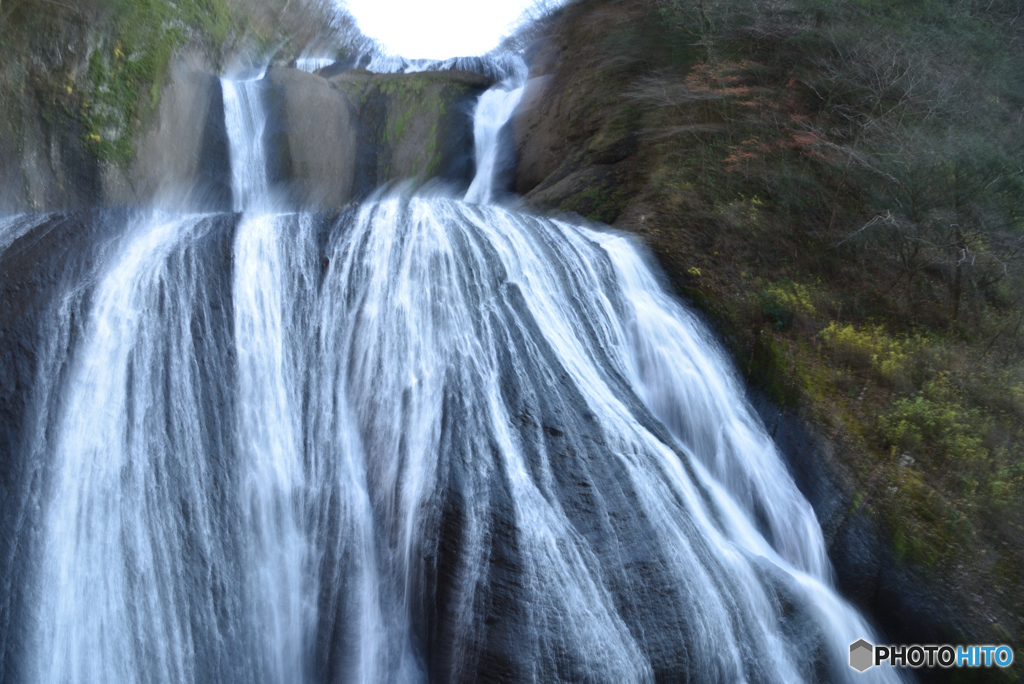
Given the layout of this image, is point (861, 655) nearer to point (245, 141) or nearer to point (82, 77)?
point (82, 77)

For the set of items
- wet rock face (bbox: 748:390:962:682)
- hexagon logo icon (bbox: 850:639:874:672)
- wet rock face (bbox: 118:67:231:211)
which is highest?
wet rock face (bbox: 118:67:231:211)

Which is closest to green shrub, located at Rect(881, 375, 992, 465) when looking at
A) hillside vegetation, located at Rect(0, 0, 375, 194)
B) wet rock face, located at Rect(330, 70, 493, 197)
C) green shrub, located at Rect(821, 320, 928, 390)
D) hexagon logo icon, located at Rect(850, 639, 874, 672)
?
green shrub, located at Rect(821, 320, 928, 390)

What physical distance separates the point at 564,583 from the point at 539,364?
2147mm

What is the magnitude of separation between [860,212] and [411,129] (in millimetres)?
9432

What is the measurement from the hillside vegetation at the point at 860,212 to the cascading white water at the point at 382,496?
1.25m

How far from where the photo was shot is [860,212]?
30.9 feet

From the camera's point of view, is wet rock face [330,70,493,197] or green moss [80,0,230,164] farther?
wet rock face [330,70,493,197]

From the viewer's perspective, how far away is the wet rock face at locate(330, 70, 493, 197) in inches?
534

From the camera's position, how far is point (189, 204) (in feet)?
34.5

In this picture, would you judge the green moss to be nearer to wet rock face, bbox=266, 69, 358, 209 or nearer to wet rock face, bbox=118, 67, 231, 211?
wet rock face, bbox=118, 67, 231, 211

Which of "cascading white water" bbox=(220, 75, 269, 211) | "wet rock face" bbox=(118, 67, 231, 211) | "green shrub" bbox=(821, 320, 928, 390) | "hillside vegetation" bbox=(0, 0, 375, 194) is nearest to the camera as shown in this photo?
"green shrub" bbox=(821, 320, 928, 390)

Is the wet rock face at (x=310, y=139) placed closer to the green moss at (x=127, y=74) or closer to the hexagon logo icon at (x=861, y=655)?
the green moss at (x=127, y=74)

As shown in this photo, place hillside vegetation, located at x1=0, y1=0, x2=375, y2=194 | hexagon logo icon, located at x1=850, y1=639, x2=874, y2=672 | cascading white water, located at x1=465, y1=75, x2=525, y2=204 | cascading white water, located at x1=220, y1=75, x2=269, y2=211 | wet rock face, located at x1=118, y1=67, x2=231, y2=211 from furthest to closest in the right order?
cascading white water, located at x1=465, y1=75, x2=525, y2=204
cascading white water, located at x1=220, y1=75, x2=269, y2=211
wet rock face, located at x1=118, y1=67, x2=231, y2=211
hillside vegetation, located at x1=0, y1=0, x2=375, y2=194
hexagon logo icon, located at x1=850, y1=639, x2=874, y2=672

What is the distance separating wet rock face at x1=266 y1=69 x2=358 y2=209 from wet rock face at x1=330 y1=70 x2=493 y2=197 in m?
0.33
